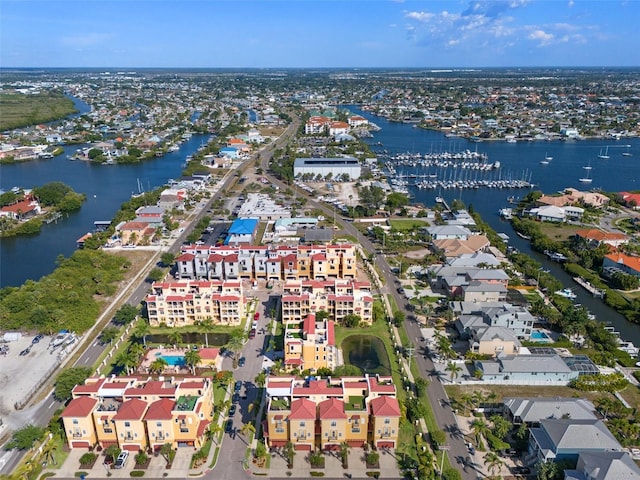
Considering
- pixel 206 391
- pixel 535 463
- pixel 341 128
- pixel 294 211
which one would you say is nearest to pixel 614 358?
pixel 535 463

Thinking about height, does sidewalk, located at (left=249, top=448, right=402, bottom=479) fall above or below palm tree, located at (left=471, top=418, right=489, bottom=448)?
below

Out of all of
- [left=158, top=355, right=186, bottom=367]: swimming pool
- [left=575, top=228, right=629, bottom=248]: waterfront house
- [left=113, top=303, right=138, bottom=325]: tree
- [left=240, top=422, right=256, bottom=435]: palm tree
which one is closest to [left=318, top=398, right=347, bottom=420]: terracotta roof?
[left=240, top=422, right=256, bottom=435]: palm tree

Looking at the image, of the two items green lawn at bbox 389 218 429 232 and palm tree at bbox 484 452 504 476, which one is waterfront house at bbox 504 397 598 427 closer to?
palm tree at bbox 484 452 504 476

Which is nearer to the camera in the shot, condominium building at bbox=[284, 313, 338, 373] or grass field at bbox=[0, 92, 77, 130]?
condominium building at bbox=[284, 313, 338, 373]

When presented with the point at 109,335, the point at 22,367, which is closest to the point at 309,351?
the point at 109,335

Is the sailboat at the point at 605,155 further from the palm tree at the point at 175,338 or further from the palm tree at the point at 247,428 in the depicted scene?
the palm tree at the point at 247,428

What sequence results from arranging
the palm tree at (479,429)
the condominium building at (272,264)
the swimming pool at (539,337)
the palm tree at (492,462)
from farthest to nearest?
the condominium building at (272,264) → the swimming pool at (539,337) → the palm tree at (479,429) → the palm tree at (492,462)

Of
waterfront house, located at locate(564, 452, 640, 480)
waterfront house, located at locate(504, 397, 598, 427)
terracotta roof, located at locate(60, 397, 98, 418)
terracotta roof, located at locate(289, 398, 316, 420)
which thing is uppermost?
terracotta roof, located at locate(289, 398, 316, 420)

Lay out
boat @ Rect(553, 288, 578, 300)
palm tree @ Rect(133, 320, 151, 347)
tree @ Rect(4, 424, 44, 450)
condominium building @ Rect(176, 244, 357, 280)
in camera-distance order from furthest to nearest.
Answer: condominium building @ Rect(176, 244, 357, 280)
boat @ Rect(553, 288, 578, 300)
palm tree @ Rect(133, 320, 151, 347)
tree @ Rect(4, 424, 44, 450)

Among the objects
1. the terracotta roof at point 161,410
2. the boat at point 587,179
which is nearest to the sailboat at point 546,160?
the boat at point 587,179
